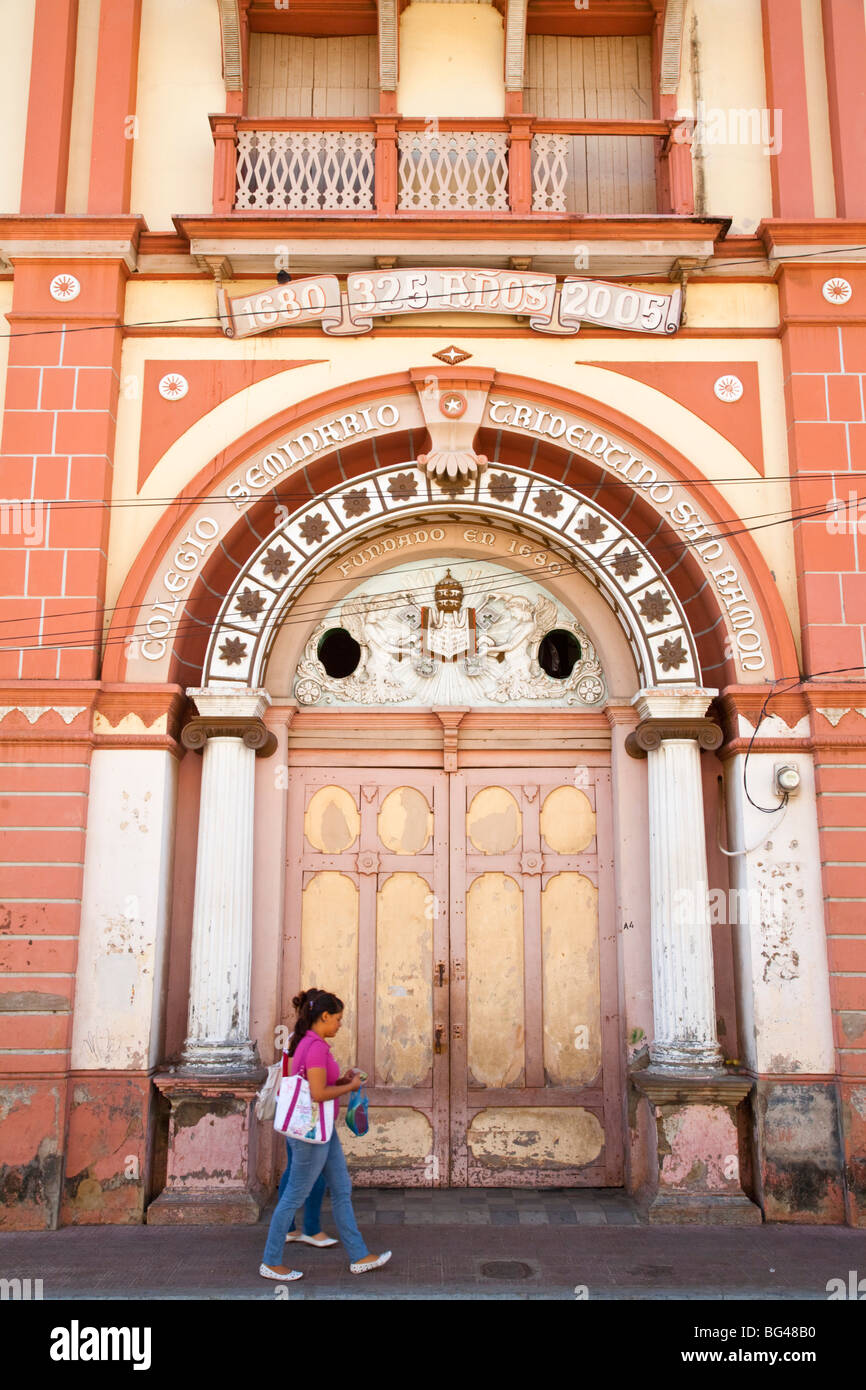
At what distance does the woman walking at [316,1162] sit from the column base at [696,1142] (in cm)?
217

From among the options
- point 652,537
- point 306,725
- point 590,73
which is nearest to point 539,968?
point 306,725

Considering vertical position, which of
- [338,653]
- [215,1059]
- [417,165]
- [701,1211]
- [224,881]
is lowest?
[701,1211]

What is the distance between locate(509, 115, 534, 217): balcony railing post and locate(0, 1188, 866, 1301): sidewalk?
23.5ft

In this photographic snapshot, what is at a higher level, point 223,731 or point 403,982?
point 223,731

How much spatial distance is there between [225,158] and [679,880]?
20.9 ft

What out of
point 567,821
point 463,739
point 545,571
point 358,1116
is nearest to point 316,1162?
point 358,1116

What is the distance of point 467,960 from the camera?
8.23 m

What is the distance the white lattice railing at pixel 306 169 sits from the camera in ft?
27.9

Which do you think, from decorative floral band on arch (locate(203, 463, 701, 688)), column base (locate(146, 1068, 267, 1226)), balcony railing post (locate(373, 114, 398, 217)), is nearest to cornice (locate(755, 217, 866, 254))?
decorative floral band on arch (locate(203, 463, 701, 688))

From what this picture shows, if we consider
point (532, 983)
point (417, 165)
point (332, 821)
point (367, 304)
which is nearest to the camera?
point (532, 983)

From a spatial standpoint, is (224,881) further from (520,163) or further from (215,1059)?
(520,163)

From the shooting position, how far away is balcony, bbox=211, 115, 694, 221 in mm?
8484

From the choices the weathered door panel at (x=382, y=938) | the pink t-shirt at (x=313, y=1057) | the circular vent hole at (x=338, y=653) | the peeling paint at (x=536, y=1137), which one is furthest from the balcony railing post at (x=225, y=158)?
the peeling paint at (x=536, y=1137)
